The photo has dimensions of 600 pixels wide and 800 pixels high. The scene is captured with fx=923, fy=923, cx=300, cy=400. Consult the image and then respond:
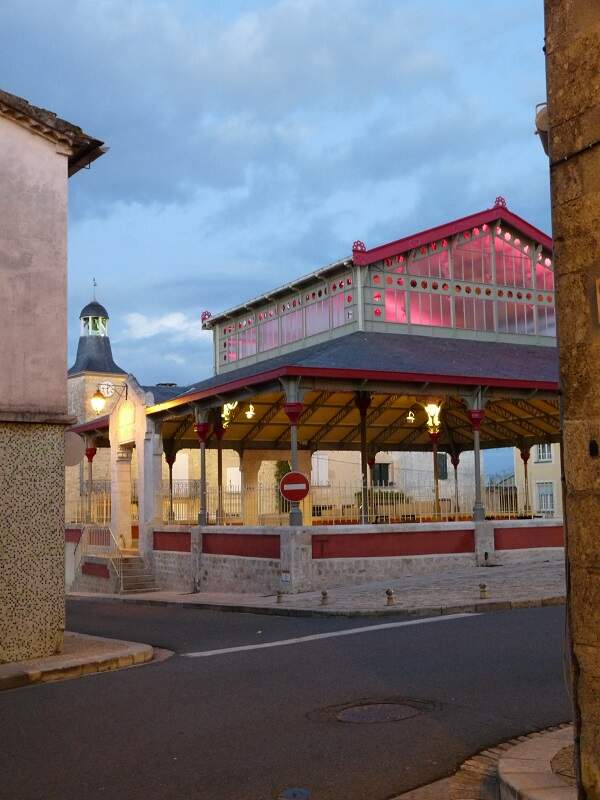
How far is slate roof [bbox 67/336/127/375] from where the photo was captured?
5456 cm

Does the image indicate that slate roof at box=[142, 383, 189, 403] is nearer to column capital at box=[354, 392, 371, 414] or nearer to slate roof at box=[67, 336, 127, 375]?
column capital at box=[354, 392, 371, 414]

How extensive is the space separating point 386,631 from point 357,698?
4.53 metres

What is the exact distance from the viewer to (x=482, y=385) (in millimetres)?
22000

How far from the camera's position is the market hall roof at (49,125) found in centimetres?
1147

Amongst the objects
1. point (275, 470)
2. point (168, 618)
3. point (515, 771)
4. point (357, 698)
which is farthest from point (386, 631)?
point (275, 470)

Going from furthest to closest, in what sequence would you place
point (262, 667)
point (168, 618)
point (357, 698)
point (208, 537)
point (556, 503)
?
point (556, 503) → point (208, 537) → point (168, 618) → point (262, 667) → point (357, 698)

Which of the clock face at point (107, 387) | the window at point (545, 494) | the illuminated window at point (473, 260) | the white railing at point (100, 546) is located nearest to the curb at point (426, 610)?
the white railing at point (100, 546)

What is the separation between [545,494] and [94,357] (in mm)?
27698

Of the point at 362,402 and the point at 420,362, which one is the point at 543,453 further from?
the point at 420,362

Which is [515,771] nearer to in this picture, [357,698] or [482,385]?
[357,698]

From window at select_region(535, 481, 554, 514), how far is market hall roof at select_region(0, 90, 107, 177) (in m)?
44.1

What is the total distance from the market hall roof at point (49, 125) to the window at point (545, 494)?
4409 cm

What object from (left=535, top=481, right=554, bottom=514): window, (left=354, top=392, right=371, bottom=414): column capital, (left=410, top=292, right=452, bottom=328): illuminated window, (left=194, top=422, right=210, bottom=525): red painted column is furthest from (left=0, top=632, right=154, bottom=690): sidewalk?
(left=535, top=481, right=554, bottom=514): window

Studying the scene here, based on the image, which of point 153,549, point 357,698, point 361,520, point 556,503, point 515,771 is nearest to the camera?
point 515,771
